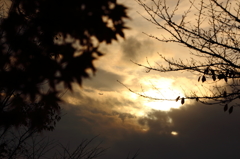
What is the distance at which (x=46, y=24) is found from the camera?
2488mm

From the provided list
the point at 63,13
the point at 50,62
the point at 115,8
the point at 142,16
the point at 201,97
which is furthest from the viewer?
the point at 142,16

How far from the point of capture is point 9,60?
2561 millimetres

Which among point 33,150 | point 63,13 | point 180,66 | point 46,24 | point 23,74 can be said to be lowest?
point 33,150

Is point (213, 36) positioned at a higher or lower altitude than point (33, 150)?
higher

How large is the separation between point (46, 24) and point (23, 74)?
615mm

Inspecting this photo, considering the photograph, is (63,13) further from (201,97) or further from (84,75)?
(201,97)

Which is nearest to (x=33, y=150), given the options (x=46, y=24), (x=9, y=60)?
(x=9, y=60)

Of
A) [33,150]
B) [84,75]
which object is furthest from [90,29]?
[33,150]

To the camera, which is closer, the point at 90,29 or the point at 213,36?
the point at 90,29

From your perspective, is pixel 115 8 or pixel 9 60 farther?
pixel 115 8

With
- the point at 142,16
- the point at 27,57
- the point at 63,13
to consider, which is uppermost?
the point at 142,16

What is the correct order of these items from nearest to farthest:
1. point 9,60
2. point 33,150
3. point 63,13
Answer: point 63,13
point 9,60
point 33,150

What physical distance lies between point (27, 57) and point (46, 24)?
1.38ft

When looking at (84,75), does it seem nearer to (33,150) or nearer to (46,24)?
(46,24)
